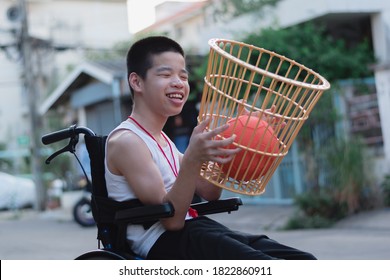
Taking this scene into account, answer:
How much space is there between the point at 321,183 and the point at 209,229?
25.4 feet

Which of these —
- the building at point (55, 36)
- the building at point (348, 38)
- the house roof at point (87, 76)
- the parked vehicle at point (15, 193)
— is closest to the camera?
the building at point (348, 38)

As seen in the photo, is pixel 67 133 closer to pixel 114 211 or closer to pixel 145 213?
pixel 114 211

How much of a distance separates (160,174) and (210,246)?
30 cm

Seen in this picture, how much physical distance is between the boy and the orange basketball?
148 mm

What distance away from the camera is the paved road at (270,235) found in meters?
7.18

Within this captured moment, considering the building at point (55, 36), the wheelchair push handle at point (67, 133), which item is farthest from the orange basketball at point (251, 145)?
the building at point (55, 36)

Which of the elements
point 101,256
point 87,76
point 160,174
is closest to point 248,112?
point 160,174

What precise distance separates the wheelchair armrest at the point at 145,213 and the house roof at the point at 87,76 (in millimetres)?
13095

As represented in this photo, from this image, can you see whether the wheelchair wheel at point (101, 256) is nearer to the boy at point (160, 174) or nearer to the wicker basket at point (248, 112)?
the boy at point (160, 174)

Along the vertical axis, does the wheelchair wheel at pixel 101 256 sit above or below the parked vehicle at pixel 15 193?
above

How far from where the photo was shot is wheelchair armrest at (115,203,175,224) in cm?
233

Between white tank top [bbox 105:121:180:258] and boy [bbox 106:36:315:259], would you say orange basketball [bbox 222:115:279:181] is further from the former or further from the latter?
white tank top [bbox 105:121:180:258]

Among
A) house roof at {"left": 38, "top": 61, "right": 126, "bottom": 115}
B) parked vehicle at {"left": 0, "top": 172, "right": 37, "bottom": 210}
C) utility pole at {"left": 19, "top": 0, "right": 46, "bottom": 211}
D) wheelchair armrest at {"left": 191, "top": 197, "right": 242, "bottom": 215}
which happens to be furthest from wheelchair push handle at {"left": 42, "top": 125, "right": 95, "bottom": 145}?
parked vehicle at {"left": 0, "top": 172, "right": 37, "bottom": 210}
